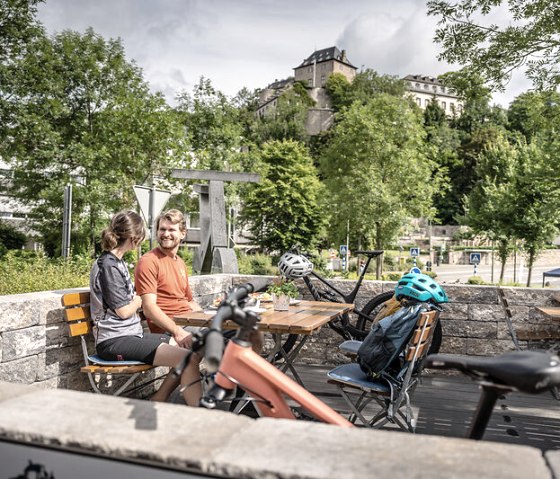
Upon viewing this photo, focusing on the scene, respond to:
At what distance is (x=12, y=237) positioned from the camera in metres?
32.9

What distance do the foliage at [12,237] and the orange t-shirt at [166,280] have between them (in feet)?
92.4

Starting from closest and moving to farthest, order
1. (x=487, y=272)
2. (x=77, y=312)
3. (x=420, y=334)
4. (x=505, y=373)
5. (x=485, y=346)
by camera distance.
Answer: (x=505, y=373) → (x=420, y=334) → (x=77, y=312) → (x=485, y=346) → (x=487, y=272)

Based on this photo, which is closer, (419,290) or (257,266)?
(419,290)

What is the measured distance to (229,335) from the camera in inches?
97.9

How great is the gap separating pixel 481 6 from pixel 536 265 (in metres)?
52.0

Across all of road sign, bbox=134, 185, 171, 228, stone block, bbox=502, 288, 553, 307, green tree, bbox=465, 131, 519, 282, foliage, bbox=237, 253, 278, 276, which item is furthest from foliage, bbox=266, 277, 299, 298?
green tree, bbox=465, 131, 519, 282

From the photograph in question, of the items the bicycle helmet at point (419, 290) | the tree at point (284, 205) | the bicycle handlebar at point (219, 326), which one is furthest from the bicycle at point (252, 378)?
the tree at point (284, 205)

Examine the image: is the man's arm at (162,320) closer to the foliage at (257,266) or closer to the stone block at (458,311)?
the stone block at (458,311)

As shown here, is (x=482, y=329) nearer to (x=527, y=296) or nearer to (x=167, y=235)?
(x=527, y=296)

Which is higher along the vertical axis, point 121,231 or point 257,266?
point 121,231

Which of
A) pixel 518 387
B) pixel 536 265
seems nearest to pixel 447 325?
pixel 518 387

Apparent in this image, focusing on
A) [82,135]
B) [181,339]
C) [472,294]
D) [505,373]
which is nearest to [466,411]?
[472,294]

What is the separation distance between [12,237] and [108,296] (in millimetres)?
31438

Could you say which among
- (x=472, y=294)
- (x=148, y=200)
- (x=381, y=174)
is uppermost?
(x=381, y=174)
